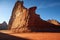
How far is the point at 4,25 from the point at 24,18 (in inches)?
1882

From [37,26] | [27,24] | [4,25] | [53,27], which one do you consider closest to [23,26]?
[27,24]

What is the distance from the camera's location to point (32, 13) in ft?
109

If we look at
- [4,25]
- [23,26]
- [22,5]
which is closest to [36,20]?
[23,26]

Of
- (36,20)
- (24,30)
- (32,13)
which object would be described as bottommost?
(24,30)

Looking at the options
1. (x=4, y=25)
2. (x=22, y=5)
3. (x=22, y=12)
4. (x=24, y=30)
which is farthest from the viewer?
(x=4, y=25)

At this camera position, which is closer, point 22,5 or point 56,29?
point 56,29

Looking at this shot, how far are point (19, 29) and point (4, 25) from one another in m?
47.7

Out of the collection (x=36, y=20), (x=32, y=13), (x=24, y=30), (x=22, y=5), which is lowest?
(x=24, y=30)

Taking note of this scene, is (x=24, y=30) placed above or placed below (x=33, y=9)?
below

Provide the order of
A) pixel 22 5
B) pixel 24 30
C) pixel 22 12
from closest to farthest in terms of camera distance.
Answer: pixel 24 30 → pixel 22 12 → pixel 22 5

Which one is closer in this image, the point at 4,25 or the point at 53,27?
the point at 53,27

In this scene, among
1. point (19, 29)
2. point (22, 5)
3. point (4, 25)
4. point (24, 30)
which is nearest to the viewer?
point (24, 30)

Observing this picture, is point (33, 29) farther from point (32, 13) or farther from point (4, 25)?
point (4, 25)

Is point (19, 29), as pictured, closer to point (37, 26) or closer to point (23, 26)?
point (23, 26)
